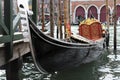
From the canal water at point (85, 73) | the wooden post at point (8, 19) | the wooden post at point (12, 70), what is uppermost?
the wooden post at point (8, 19)

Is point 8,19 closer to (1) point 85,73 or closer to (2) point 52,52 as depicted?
(2) point 52,52

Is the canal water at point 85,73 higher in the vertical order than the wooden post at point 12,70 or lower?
lower

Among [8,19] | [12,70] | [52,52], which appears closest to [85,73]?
[52,52]

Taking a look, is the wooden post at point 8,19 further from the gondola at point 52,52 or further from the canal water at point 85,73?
the canal water at point 85,73

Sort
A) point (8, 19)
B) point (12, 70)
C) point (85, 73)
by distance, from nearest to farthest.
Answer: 1. point (8, 19)
2. point (12, 70)
3. point (85, 73)

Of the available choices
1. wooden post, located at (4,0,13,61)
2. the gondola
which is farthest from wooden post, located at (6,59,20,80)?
wooden post, located at (4,0,13,61)

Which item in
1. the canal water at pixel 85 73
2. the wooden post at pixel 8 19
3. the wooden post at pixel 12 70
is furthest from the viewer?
the canal water at pixel 85 73

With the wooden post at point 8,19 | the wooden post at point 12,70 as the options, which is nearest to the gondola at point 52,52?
the wooden post at point 12,70

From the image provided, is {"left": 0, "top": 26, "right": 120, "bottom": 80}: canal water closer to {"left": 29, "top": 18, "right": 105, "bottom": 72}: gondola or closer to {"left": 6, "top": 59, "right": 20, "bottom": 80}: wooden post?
{"left": 29, "top": 18, "right": 105, "bottom": 72}: gondola

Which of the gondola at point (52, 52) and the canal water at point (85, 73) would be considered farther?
the canal water at point (85, 73)

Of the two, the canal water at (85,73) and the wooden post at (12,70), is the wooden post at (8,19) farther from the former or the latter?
the canal water at (85,73)

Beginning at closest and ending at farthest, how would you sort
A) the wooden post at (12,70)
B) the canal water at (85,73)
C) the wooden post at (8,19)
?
the wooden post at (8,19) → the wooden post at (12,70) → the canal water at (85,73)

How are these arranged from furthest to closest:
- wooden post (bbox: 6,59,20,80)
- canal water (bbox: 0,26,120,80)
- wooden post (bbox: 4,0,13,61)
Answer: canal water (bbox: 0,26,120,80), wooden post (bbox: 6,59,20,80), wooden post (bbox: 4,0,13,61)

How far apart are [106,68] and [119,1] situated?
32.9 metres
